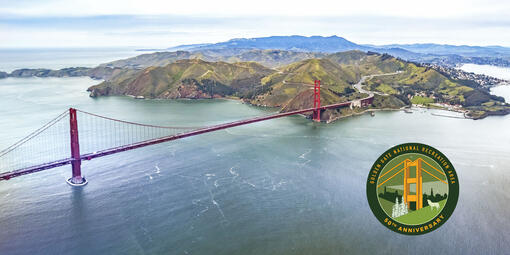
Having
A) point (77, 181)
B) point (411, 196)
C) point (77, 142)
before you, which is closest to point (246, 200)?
point (77, 181)

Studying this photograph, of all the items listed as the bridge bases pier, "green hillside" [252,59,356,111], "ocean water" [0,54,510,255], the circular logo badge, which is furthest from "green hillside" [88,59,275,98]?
the circular logo badge

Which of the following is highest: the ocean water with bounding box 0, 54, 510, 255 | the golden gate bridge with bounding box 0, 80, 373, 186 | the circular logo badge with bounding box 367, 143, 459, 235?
the circular logo badge with bounding box 367, 143, 459, 235

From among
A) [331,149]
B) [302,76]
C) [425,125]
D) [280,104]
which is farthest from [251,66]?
[331,149]

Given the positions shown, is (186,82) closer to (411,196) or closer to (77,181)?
(77,181)

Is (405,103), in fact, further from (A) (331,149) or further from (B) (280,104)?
(A) (331,149)

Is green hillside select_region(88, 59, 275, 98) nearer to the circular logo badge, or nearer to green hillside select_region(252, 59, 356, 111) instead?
green hillside select_region(252, 59, 356, 111)

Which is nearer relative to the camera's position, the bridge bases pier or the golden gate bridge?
the bridge bases pier
